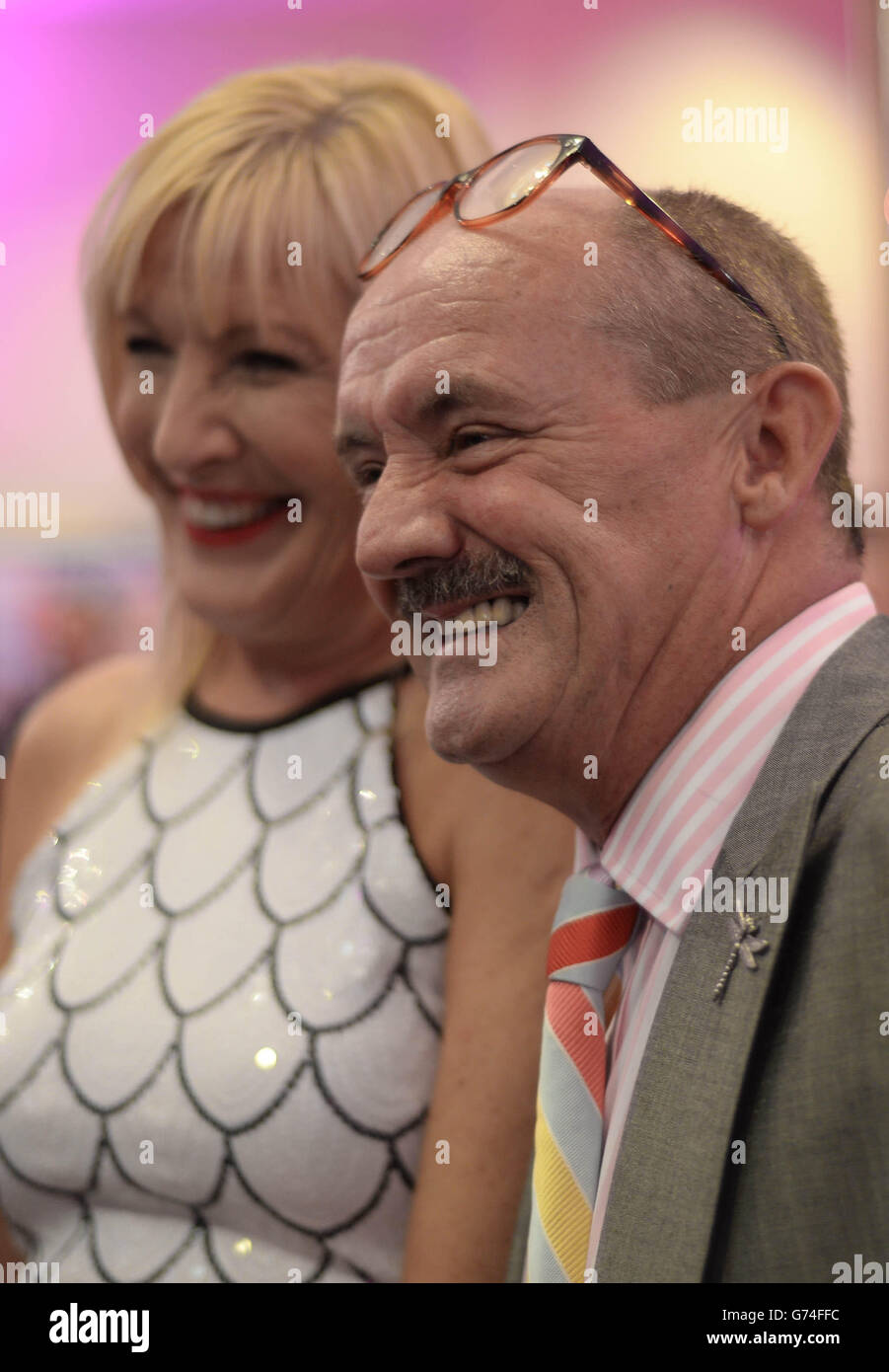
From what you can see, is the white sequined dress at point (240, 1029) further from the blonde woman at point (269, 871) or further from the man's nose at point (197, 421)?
the man's nose at point (197, 421)

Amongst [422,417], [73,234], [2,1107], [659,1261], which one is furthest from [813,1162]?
[73,234]

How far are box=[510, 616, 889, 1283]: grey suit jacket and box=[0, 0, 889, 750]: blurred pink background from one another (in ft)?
1.77

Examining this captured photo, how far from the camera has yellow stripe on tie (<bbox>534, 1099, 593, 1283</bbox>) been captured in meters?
0.77

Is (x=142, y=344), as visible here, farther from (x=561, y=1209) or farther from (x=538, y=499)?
(x=561, y=1209)

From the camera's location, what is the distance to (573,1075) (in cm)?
80

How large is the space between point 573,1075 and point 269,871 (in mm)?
408

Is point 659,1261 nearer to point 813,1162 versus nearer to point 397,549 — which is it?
point 813,1162

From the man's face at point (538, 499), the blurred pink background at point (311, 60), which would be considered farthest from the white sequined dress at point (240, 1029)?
the blurred pink background at point (311, 60)

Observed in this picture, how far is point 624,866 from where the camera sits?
0.82 meters

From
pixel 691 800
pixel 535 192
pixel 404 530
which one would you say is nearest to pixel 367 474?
pixel 404 530

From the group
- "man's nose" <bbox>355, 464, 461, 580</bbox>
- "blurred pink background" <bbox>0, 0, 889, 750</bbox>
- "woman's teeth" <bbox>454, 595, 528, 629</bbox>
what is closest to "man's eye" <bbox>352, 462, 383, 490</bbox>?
"man's nose" <bbox>355, 464, 461, 580</bbox>

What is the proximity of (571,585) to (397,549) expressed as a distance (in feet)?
0.40

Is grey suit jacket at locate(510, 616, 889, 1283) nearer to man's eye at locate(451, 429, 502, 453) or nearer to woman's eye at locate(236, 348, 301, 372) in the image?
man's eye at locate(451, 429, 502, 453)

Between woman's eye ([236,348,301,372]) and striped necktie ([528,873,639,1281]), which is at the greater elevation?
woman's eye ([236,348,301,372])
